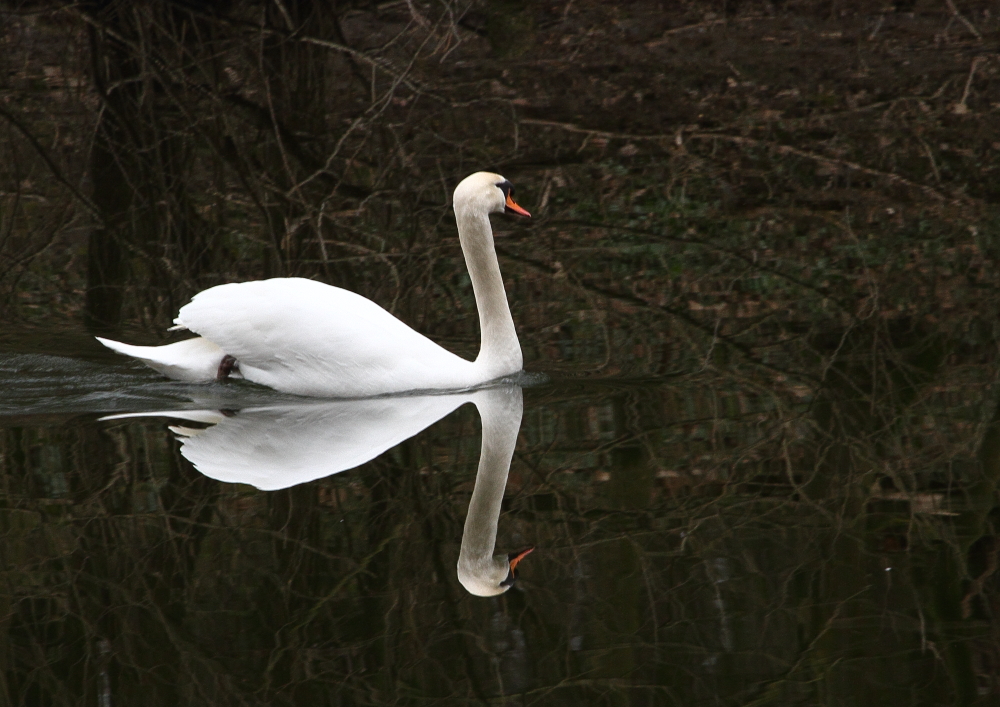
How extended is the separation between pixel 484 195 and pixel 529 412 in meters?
1.16

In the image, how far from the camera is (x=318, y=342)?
654cm

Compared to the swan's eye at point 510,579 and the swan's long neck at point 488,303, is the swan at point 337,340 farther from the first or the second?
the swan's eye at point 510,579

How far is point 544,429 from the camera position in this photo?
6.04 meters

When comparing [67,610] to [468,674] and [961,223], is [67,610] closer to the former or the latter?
[468,674]

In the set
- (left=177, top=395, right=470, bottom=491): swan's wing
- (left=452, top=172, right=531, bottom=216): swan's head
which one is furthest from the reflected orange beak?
(left=452, top=172, right=531, bottom=216): swan's head

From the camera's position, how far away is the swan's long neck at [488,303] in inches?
265

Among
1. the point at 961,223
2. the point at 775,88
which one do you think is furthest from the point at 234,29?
the point at 961,223

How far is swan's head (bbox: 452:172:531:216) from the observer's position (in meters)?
6.81

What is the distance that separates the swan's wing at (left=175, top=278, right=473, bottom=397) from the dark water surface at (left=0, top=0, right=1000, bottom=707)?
4.9 inches

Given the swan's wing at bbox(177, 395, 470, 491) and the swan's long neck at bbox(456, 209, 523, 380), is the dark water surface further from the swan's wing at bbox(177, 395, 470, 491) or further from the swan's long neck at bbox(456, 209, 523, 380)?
the swan's long neck at bbox(456, 209, 523, 380)

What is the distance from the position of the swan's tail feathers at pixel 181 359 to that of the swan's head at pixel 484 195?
1.40 metres

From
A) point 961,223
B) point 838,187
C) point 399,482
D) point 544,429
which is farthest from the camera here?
point 838,187

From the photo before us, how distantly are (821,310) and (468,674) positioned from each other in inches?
170

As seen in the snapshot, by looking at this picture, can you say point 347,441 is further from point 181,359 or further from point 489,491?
point 181,359
